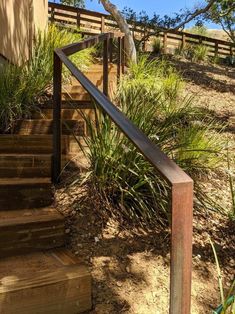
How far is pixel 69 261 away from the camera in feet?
8.49

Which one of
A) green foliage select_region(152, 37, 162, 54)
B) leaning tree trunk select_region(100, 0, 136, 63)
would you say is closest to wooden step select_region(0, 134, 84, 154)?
leaning tree trunk select_region(100, 0, 136, 63)

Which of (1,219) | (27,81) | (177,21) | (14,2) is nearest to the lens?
(1,219)

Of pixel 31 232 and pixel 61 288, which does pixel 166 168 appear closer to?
pixel 61 288

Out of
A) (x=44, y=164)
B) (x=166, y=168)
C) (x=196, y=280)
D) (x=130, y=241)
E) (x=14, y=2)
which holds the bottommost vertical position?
(x=196, y=280)

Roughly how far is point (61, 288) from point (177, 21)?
12253 mm

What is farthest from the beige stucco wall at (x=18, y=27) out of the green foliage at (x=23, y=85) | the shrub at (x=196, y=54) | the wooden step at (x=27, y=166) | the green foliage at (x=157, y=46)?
the shrub at (x=196, y=54)

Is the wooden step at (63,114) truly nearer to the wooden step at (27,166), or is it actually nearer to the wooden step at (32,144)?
the wooden step at (32,144)

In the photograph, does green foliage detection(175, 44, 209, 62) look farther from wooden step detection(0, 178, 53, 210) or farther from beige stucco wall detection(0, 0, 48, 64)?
wooden step detection(0, 178, 53, 210)

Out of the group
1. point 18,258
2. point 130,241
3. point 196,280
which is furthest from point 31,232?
point 196,280

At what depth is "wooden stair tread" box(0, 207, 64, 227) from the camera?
8.96 feet

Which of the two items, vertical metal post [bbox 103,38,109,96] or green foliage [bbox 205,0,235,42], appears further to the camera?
green foliage [bbox 205,0,235,42]

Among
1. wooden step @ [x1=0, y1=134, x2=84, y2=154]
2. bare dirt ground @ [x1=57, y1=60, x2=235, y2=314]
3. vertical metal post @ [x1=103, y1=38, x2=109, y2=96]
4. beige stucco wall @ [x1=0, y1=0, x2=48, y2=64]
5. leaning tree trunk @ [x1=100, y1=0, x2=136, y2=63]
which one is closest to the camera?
bare dirt ground @ [x1=57, y1=60, x2=235, y2=314]

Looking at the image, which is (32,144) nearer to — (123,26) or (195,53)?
(123,26)

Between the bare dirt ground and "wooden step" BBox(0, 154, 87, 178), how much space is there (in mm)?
254
